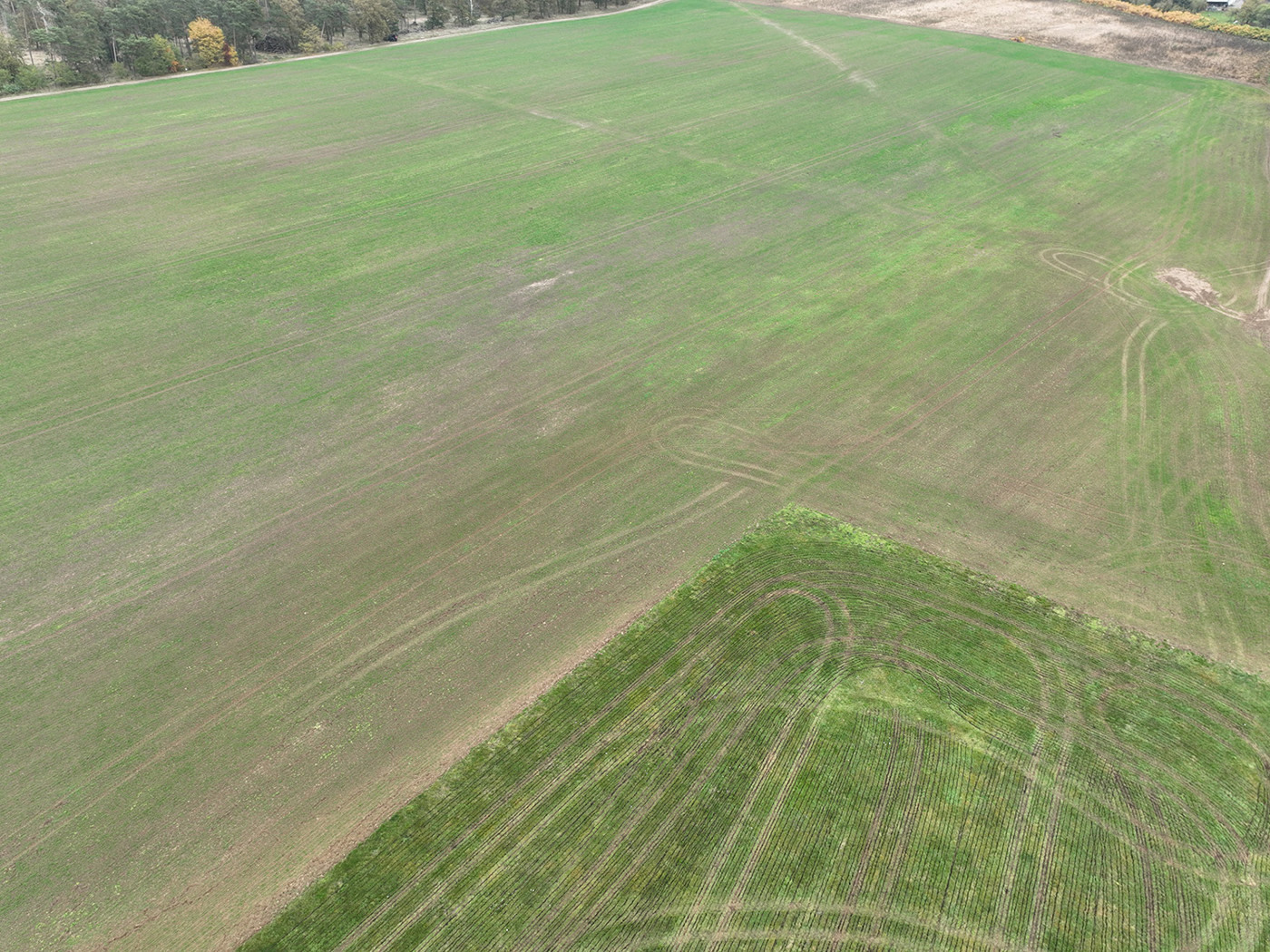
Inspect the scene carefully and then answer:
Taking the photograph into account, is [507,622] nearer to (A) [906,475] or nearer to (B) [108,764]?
(B) [108,764]

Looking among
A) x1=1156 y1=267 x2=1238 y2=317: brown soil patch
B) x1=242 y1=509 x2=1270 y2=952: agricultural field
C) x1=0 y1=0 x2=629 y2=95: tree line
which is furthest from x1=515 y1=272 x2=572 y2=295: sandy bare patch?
x1=0 y1=0 x2=629 y2=95: tree line

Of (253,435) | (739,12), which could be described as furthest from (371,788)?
(739,12)

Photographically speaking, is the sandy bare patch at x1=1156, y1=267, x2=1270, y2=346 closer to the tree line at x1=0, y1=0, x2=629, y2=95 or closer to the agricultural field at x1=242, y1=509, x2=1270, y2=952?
the agricultural field at x1=242, y1=509, x2=1270, y2=952

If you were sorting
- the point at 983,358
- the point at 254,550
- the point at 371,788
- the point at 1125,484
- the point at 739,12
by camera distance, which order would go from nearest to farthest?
the point at 371,788
the point at 254,550
the point at 1125,484
the point at 983,358
the point at 739,12

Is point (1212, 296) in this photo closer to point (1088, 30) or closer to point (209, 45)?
point (1088, 30)

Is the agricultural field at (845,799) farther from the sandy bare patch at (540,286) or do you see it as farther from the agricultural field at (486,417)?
the sandy bare patch at (540,286)

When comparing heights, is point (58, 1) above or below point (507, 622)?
above
